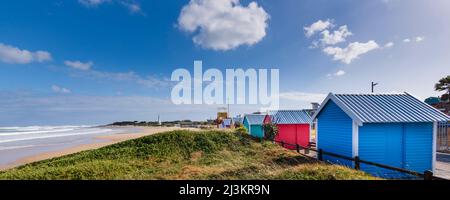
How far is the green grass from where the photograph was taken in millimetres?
8500

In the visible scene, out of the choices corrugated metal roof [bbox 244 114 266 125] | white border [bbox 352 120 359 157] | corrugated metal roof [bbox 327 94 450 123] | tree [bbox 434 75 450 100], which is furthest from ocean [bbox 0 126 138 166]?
tree [bbox 434 75 450 100]

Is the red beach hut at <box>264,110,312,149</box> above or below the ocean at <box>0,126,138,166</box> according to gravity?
above

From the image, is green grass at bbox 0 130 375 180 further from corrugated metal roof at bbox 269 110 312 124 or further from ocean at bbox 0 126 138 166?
ocean at bbox 0 126 138 166

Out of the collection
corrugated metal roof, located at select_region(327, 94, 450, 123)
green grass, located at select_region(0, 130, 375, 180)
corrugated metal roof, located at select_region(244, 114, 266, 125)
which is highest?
corrugated metal roof, located at select_region(327, 94, 450, 123)

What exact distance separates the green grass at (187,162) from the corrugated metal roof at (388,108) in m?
2.85

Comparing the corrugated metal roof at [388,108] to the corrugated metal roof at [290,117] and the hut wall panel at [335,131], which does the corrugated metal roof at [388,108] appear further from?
the corrugated metal roof at [290,117]

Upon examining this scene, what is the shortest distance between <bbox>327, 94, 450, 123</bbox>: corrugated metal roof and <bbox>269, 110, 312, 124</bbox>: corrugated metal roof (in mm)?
9372

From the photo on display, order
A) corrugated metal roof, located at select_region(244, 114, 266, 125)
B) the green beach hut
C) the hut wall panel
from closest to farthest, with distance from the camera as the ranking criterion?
the hut wall panel → the green beach hut → corrugated metal roof, located at select_region(244, 114, 266, 125)

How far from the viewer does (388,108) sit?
10633mm

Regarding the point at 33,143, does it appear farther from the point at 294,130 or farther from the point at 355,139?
the point at 355,139

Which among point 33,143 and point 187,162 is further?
point 33,143

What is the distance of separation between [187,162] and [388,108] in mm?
9699

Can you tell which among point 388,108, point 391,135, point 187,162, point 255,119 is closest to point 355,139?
point 391,135
